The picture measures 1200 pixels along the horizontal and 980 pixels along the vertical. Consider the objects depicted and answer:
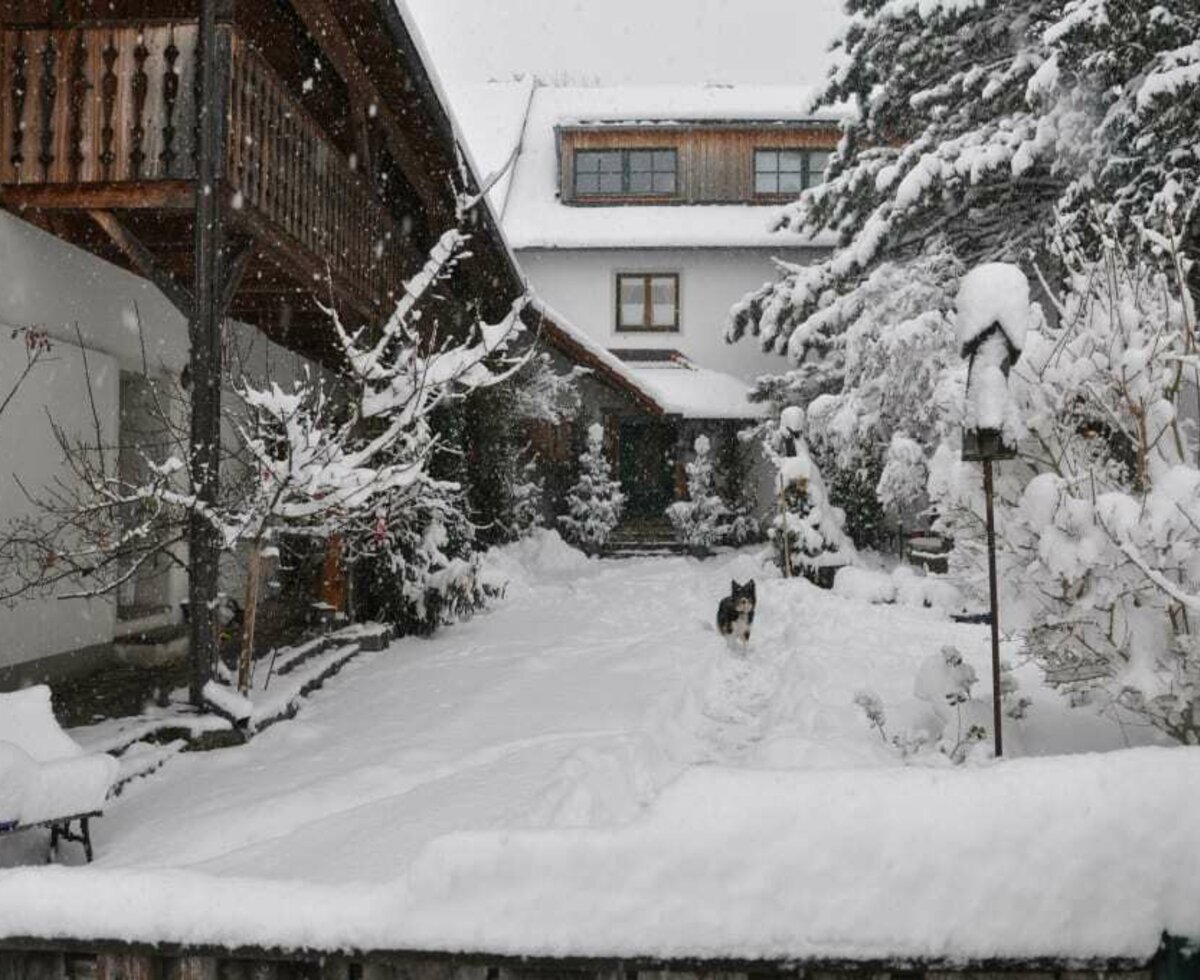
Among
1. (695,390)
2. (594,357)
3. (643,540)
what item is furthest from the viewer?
(695,390)

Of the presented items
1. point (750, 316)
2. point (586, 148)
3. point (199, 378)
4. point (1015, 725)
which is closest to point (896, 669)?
point (1015, 725)

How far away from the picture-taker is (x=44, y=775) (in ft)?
14.1

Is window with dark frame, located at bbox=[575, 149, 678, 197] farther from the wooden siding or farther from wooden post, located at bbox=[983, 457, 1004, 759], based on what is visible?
wooden post, located at bbox=[983, 457, 1004, 759]

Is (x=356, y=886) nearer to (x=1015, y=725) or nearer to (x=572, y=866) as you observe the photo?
(x=572, y=866)

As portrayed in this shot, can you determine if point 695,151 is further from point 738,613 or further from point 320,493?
point 320,493

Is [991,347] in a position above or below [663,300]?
below

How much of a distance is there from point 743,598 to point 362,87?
6002 mm

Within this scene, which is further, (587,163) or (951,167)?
(587,163)

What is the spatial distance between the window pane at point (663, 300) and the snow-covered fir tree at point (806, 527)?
9184 millimetres

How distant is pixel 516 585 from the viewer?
15.8 meters

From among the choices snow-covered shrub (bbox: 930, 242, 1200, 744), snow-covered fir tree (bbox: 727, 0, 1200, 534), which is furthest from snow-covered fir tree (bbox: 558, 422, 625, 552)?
snow-covered shrub (bbox: 930, 242, 1200, 744)

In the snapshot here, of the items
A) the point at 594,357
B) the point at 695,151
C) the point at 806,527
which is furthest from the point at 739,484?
the point at 695,151

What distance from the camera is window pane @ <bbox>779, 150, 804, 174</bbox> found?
84.2 feet

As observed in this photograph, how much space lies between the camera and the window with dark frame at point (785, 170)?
25578 mm
